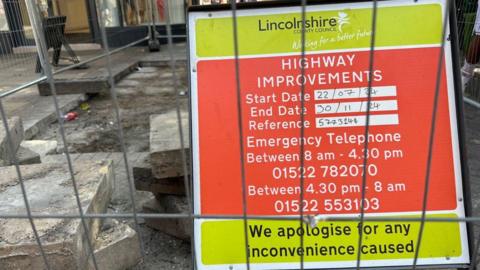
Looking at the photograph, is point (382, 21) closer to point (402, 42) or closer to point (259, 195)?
point (402, 42)

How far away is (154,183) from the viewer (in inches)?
105

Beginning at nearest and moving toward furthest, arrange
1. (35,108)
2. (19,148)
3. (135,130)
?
(19,148) → (135,130) → (35,108)

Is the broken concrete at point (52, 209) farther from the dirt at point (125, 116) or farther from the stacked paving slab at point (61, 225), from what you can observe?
the dirt at point (125, 116)

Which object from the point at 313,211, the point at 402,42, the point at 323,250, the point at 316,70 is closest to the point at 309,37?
the point at 316,70

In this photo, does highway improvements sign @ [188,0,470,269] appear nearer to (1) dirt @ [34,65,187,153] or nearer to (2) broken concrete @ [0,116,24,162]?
(2) broken concrete @ [0,116,24,162]

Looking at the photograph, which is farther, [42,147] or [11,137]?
[42,147]

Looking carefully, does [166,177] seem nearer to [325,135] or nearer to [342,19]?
[325,135]

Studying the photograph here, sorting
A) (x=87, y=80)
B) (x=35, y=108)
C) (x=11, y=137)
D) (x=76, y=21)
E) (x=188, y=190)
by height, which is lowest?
(x=35, y=108)

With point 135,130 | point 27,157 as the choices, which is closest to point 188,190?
point 27,157

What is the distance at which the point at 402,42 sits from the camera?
71.0 inches

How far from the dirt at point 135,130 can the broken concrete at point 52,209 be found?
302 millimetres

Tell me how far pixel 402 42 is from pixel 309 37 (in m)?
0.39

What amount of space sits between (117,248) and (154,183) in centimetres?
55

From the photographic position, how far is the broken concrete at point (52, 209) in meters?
1.81
